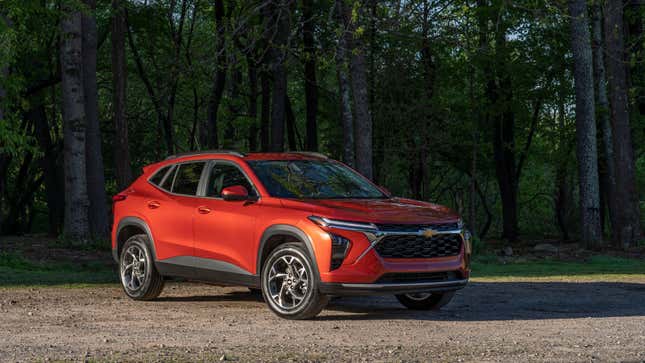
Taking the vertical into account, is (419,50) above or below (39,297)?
above

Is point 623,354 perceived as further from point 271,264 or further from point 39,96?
point 39,96

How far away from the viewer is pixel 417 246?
32.2ft

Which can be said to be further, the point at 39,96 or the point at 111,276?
the point at 39,96

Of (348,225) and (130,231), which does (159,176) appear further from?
(348,225)

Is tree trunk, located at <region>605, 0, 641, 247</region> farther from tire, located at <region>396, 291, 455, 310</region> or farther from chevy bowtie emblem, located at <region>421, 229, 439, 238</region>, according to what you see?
chevy bowtie emblem, located at <region>421, 229, 439, 238</region>

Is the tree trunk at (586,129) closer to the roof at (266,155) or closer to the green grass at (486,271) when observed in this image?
the green grass at (486,271)

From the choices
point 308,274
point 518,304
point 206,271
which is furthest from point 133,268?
point 518,304

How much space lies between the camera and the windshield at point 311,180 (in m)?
10.6

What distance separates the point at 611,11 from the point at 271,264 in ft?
56.3

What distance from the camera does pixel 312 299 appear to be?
977 centimetres

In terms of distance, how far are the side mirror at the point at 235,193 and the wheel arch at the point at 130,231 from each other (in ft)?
5.85

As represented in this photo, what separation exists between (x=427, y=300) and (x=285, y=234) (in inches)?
88.4

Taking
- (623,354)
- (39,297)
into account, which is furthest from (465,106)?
(623,354)

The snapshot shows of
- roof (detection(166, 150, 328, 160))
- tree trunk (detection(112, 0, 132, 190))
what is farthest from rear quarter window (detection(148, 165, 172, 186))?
tree trunk (detection(112, 0, 132, 190))
